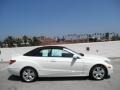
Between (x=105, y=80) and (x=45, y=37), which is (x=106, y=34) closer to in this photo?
(x=45, y=37)

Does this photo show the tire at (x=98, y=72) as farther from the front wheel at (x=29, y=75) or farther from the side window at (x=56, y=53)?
the front wheel at (x=29, y=75)

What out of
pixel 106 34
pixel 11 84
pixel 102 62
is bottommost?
pixel 11 84

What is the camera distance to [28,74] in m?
10.4

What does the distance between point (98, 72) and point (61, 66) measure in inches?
55.8

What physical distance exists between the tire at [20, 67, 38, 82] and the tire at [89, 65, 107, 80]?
2.15 metres

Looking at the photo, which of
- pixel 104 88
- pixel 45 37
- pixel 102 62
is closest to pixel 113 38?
pixel 45 37

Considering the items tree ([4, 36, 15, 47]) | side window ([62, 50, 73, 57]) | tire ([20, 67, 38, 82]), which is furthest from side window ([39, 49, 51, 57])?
tree ([4, 36, 15, 47])

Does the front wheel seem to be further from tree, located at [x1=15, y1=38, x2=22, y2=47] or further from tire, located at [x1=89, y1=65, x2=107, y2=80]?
tree, located at [x1=15, y1=38, x2=22, y2=47]

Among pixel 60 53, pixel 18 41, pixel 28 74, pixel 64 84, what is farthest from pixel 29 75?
pixel 18 41

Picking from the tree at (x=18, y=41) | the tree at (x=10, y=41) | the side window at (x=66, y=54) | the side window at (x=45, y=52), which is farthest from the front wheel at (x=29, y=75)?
the tree at (x=10, y=41)

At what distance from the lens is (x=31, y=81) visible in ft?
33.8

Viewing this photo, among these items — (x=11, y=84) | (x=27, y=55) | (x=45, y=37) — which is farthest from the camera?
(x=45, y=37)

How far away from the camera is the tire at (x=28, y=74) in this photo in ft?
33.9

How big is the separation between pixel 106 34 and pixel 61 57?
59.2 ft
